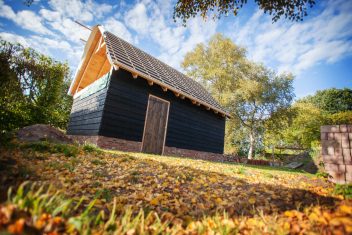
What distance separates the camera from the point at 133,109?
8.80 metres

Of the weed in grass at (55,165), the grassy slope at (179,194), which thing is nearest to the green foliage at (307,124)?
the grassy slope at (179,194)

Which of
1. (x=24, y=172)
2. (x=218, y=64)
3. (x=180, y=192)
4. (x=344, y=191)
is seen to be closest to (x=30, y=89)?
(x=24, y=172)

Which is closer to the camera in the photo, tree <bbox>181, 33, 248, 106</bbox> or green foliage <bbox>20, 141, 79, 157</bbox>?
green foliage <bbox>20, 141, 79, 157</bbox>

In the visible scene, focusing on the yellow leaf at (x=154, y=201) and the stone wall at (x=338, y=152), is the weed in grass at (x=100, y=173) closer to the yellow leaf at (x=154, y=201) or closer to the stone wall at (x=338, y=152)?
the yellow leaf at (x=154, y=201)

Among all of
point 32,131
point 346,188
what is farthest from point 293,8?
point 32,131

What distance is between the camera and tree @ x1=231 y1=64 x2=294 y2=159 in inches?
866

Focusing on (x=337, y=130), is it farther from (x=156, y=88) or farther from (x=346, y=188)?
(x=156, y=88)

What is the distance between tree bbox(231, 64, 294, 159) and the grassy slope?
19.2 metres

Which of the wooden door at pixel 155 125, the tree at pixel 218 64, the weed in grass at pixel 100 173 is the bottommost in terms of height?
the weed in grass at pixel 100 173

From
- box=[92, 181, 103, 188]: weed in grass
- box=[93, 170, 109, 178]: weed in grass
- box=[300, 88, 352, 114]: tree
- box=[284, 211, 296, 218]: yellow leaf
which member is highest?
box=[300, 88, 352, 114]: tree

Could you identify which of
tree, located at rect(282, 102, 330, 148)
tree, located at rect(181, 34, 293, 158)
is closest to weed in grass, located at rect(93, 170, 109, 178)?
tree, located at rect(181, 34, 293, 158)

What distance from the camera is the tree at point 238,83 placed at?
2212cm

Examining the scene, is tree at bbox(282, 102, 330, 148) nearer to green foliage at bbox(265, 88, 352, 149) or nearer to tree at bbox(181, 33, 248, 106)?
green foliage at bbox(265, 88, 352, 149)

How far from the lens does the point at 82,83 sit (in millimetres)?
12508
